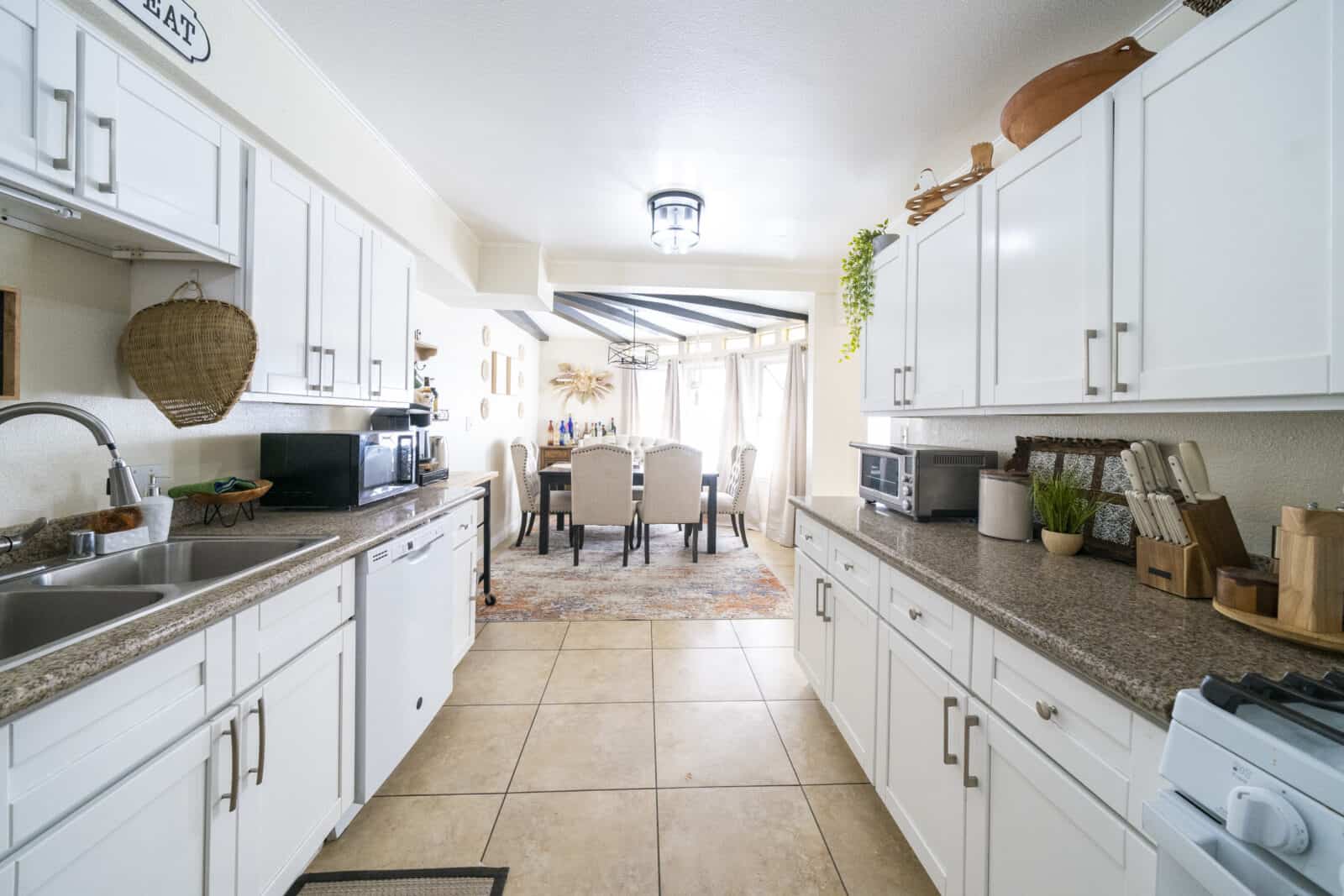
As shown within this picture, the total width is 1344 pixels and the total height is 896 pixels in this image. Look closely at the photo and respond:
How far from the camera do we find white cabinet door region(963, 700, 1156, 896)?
31.3 inches

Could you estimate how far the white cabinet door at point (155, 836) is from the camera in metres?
0.75

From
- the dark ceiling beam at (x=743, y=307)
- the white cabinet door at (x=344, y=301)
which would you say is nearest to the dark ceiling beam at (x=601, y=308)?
the dark ceiling beam at (x=743, y=307)

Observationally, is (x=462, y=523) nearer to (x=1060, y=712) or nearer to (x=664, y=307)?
(x=1060, y=712)

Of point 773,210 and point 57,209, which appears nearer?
point 57,209

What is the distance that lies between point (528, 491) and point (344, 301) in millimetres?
3370

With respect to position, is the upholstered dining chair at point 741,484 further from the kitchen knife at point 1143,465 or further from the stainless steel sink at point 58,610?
the stainless steel sink at point 58,610

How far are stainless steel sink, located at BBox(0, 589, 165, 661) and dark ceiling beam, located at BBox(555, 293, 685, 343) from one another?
4.45 meters

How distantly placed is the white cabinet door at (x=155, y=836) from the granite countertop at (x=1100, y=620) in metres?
1.56

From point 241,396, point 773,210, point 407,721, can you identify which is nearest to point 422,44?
point 241,396

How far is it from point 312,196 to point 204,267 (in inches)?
18.5

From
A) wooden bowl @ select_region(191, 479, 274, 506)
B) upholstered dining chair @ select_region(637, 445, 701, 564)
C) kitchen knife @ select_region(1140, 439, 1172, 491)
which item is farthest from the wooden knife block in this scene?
upholstered dining chair @ select_region(637, 445, 701, 564)

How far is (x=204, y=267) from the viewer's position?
1.56 m

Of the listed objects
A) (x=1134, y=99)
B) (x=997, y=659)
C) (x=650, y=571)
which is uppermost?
(x=1134, y=99)

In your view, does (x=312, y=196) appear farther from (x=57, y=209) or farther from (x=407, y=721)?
(x=407, y=721)
